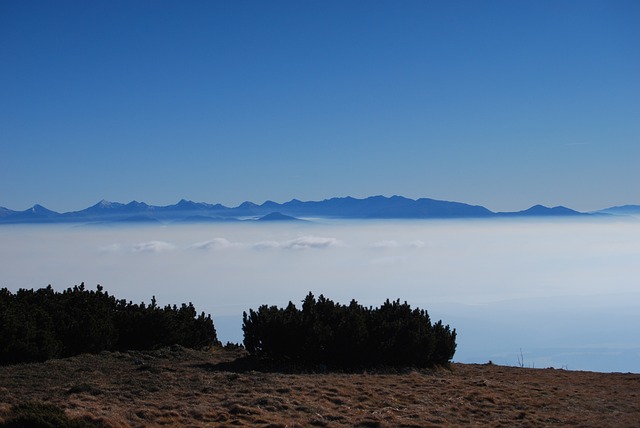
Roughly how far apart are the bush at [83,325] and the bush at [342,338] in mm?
2463

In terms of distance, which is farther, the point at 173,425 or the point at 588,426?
the point at 588,426

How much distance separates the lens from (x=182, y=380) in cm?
1480

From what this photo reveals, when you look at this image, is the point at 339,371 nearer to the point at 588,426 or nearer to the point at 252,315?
the point at 252,315

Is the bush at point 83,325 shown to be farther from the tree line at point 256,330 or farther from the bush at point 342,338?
the bush at point 342,338

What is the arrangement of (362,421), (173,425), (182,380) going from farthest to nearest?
(182,380)
(362,421)
(173,425)

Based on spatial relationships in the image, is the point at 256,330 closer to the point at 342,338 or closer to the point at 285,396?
the point at 342,338

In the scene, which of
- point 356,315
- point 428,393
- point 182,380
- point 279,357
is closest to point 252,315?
point 279,357

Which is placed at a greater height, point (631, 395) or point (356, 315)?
point (356, 315)

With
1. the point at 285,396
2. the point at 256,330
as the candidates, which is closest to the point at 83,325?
the point at 256,330

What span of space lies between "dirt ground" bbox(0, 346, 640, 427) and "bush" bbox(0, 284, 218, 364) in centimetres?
60

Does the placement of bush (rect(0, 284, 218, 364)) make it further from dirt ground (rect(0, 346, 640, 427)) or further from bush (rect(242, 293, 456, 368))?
bush (rect(242, 293, 456, 368))

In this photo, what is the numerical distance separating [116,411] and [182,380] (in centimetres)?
315

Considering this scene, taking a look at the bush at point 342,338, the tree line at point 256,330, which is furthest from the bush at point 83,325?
the bush at point 342,338

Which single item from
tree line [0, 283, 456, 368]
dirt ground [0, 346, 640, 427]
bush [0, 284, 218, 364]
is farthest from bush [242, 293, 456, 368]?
bush [0, 284, 218, 364]
